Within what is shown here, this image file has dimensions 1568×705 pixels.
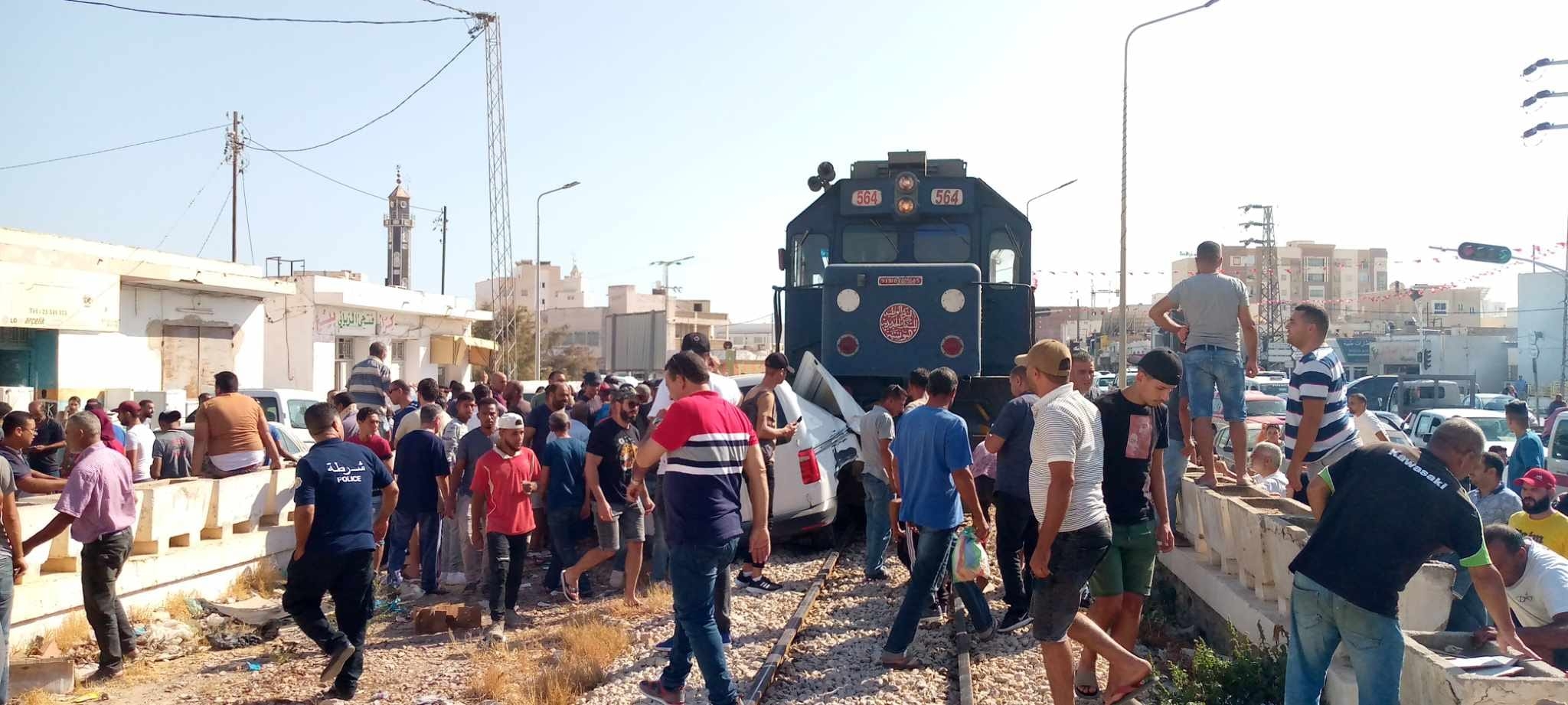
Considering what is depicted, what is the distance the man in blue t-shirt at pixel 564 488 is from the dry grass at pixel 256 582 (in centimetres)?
247

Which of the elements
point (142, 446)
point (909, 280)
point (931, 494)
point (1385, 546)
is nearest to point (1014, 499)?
point (931, 494)

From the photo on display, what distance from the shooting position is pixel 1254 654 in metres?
6.01

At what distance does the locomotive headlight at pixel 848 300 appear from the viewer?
39.4ft

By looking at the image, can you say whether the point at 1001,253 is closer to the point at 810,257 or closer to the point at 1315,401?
the point at 810,257

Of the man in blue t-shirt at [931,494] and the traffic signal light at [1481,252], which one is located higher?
the traffic signal light at [1481,252]

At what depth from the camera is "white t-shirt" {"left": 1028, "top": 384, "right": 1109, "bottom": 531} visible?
5215 millimetres

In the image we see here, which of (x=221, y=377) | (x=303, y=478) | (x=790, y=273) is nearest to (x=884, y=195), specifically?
(x=790, y=273)

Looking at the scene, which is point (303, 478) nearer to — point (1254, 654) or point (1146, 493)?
point (1146, 493)

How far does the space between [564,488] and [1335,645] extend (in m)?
5.97

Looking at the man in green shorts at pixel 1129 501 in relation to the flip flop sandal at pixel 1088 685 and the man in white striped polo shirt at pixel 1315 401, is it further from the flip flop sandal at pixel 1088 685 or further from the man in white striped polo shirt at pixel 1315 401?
the man in white striped polo shirt at pixel 1315 401

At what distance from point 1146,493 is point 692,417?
2.47 metres

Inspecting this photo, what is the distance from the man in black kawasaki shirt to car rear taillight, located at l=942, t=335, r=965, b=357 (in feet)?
23.9

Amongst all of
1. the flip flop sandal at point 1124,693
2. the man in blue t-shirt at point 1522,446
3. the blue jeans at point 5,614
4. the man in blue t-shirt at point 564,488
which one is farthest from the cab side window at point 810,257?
the blue jeans at point 5,614

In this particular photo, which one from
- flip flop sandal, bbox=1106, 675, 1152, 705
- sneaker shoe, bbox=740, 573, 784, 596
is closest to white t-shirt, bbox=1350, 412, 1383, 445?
flip flop sandal, bbox=1106, 675, 1152, 705
